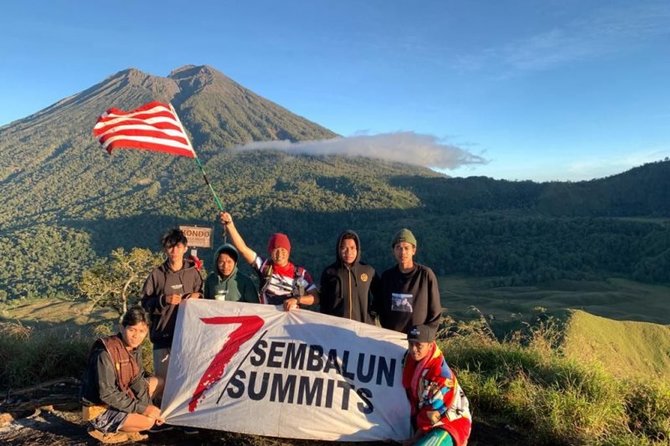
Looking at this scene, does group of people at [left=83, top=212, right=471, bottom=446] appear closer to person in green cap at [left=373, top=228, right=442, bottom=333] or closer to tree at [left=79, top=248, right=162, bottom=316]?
person in green cap at [left=373, top=228, right=442, bottom=333]

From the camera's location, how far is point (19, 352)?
660 cm

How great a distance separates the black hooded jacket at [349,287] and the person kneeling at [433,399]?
871 millimetres

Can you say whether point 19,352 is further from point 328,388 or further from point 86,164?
point 86,164

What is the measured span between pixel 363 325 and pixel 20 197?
144m

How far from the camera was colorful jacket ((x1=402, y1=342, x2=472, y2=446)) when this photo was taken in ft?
11.9

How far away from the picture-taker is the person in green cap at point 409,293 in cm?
447

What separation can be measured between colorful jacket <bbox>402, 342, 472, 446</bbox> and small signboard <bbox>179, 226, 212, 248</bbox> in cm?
283

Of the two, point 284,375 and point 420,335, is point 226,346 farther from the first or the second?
point 420,335

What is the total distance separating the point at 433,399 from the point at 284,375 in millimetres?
1454

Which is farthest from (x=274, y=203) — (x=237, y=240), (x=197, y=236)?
(x=237, y=240)

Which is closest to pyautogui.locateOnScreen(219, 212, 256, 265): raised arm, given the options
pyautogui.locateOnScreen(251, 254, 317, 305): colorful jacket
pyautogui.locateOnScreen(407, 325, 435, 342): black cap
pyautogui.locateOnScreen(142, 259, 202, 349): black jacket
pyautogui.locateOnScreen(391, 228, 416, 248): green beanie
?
pyautogui.locateOnScreen(251, 254, 317, 305): colorful jacket

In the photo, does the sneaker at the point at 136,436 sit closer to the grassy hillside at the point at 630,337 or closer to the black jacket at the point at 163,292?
the black jacket at the point at 163,292

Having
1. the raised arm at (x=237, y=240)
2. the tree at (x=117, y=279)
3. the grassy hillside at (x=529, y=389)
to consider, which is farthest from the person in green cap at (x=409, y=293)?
the tree at (x=117, y=279)

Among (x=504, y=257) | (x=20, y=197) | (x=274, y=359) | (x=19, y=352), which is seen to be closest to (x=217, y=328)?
(x=274, y=359)
